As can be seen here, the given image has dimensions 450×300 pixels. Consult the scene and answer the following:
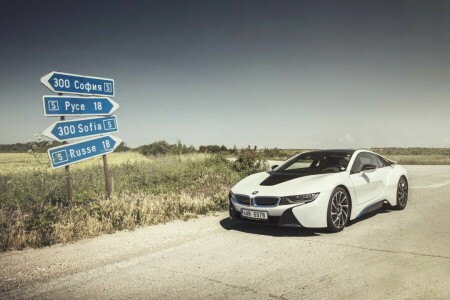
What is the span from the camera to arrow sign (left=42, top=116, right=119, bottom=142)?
320 inches

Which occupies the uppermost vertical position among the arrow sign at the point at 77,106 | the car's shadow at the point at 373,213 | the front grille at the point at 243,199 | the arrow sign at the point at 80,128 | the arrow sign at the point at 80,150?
the arrow sign at the point at 77,106

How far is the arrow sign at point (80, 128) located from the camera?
8.12 m

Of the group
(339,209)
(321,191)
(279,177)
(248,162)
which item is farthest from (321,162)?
(248,162)

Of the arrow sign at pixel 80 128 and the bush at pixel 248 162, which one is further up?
the arrow sign at pixel 80 128

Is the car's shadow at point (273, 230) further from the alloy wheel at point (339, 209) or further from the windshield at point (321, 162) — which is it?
the windshield at point (321, 162)

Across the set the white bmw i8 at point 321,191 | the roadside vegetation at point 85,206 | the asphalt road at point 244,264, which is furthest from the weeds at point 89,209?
the white bmw i8 at point 321,191

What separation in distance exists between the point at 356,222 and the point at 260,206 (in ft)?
7.14

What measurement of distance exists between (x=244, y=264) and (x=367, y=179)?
3.50 m

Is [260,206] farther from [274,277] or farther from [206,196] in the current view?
[206,196]

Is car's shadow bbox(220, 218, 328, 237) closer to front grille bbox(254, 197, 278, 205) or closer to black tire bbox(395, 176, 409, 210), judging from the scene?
front grille bbox(254, 197, 278, 205)

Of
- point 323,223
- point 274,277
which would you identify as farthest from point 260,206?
point 274,277

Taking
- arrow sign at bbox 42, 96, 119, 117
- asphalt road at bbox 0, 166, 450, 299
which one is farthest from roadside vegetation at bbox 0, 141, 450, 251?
arrow sign at bbox 42, 96, 119, 117

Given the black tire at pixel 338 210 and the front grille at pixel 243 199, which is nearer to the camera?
the black tire at pixel 338 210

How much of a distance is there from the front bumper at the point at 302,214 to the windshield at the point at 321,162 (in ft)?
3.78
